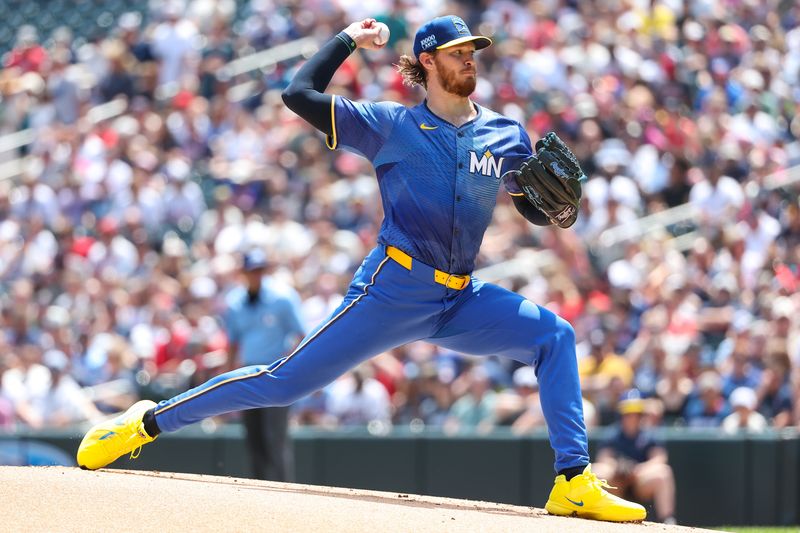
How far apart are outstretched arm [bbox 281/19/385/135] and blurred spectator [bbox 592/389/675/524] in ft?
15.3

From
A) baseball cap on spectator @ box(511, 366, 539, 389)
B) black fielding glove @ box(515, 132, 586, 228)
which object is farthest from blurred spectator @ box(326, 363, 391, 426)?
black fielding glove @ box(515, 132, 586, 228)

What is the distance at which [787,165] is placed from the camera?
14.4 m

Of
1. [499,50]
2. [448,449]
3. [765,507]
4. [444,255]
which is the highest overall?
[444,255]

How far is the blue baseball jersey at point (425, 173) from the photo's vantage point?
586cm

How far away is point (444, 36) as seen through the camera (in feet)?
19.6

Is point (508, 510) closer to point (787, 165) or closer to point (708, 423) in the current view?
point (708, 423)

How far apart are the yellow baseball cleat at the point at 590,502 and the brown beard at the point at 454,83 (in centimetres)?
168

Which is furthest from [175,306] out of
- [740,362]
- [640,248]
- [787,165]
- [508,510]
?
[508,510]

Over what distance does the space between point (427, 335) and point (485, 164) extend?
0.77m

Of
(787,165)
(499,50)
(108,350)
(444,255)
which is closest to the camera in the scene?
(444,255)

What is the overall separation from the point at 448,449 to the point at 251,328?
2.12 m

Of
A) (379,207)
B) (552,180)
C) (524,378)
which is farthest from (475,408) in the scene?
(552,180)

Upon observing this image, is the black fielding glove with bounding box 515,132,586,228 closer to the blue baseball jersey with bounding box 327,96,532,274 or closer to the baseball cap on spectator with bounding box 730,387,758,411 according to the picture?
the blue baseball jersey with bounding box 327,96,532,274

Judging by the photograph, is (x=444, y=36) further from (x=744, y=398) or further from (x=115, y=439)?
(x=744, y=398)
